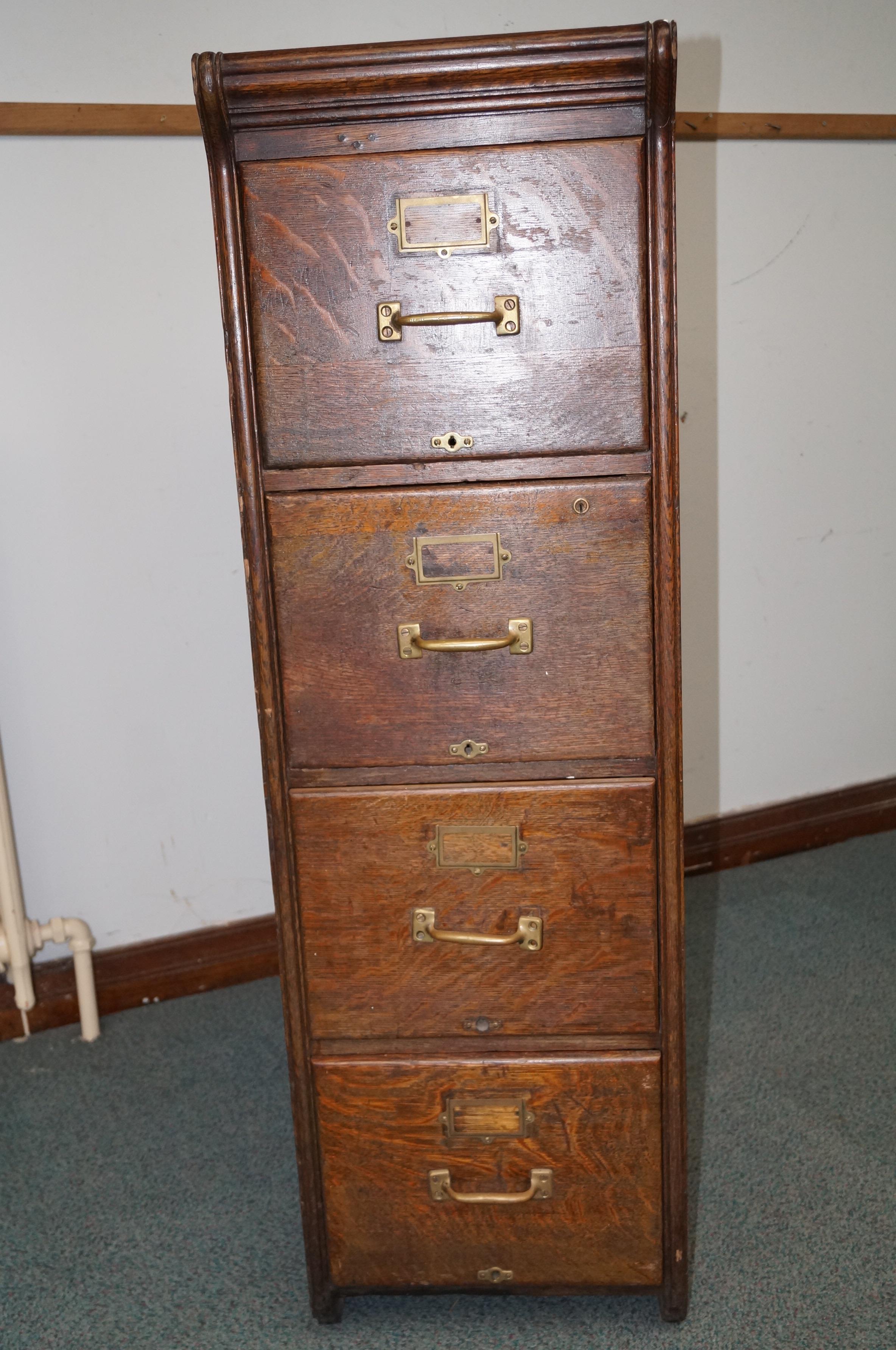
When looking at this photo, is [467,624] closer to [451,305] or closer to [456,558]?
[456,558]

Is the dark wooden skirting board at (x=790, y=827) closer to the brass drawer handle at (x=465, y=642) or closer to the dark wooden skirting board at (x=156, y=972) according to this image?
the dark wooden skirting board at (x=156, y=972)

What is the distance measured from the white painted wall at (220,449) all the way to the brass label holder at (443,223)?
1036mm

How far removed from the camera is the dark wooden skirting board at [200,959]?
7.38ft

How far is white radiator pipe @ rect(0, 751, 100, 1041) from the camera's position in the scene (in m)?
2.06

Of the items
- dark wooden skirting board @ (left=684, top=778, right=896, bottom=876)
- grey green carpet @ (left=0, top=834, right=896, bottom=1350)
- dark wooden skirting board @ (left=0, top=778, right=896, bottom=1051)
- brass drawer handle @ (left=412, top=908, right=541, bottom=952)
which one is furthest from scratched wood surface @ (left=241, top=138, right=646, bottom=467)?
dark wooden skirting board @ (left=684, top=778, right=896, bottom=876)

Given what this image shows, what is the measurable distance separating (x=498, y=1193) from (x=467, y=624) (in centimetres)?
72

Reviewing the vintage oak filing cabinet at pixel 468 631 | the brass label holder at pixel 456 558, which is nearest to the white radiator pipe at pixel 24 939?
the vintage oak filing cabinet at pixel 468 631

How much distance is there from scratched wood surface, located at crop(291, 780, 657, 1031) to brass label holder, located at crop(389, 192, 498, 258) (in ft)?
1.96

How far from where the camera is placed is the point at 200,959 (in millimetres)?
2365

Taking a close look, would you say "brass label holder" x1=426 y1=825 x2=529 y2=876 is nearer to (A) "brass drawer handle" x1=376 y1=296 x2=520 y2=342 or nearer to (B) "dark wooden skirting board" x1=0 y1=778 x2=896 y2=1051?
(A) "brass drawer handle" x1=376 y1=296 x2=520 y2=342

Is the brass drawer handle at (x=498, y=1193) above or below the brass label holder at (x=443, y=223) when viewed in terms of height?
below

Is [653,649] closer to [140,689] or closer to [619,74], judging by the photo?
[619,74]

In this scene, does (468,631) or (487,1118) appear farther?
(487,1118)

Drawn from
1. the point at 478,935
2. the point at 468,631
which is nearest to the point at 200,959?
the point at 478,935
